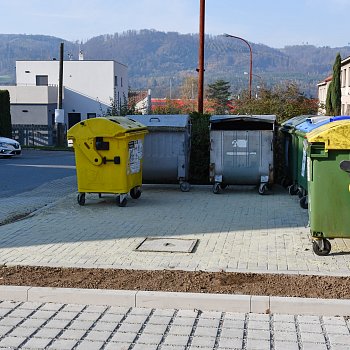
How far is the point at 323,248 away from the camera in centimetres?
680

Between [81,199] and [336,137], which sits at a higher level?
[336,137]

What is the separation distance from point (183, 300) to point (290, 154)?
7.72 metres

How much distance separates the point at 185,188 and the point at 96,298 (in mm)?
7271

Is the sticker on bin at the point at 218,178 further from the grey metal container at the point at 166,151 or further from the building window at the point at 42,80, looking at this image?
the building window at the point at 42,80

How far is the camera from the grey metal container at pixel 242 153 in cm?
1193

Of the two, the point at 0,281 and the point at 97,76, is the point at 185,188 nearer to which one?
the point at 0,281

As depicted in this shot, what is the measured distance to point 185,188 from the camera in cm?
1249

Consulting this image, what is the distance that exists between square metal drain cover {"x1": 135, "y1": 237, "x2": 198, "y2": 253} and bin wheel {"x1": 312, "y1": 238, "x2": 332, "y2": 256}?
1.44m

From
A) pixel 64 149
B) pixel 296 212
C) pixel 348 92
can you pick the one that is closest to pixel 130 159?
pixel 296 212

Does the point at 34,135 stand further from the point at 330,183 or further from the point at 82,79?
the point at 330,183

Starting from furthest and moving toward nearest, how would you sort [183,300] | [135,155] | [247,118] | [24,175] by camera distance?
[24,175] < [247,118] < [135,155] < [183,300]

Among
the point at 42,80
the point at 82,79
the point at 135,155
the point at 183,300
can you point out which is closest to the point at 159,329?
the point at 183,300

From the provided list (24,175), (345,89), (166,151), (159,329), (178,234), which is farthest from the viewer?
(345,89)

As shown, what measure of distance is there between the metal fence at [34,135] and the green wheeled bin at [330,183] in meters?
34.1
